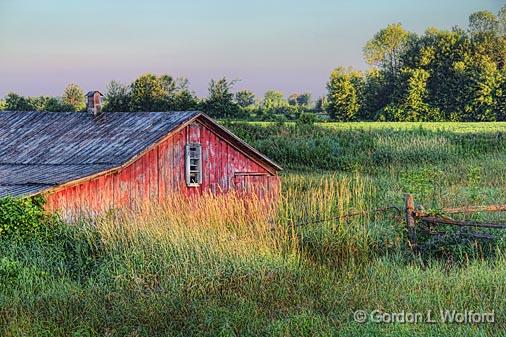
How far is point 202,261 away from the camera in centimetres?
1008

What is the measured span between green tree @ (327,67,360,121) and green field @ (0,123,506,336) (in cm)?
6167

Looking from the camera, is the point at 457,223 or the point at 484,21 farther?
the point at 484,21

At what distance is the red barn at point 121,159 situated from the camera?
56.6 feet

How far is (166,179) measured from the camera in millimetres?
19797

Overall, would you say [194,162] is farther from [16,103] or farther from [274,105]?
[274,105]

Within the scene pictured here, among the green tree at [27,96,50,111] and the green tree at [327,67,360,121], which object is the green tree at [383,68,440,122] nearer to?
the green tree at [327,67,360,121]

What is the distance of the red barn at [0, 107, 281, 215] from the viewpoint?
17.2 metres

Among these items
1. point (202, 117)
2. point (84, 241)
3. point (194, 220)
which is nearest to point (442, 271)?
point (194, 220)

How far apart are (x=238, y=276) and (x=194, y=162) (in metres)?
11.4

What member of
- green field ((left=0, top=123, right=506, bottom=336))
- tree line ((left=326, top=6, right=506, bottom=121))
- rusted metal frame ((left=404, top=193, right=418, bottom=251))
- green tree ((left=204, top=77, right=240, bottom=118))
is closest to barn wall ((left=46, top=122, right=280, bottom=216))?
green field ((left=0, top=123, right=506, bottom=336))

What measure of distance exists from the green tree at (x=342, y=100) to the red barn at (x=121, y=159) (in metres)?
54.5

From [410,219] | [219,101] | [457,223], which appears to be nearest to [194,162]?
[410,219]

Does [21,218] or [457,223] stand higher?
[457,223]

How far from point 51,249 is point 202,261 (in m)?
3.44
